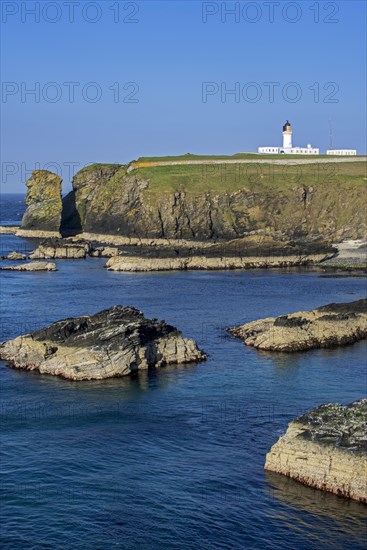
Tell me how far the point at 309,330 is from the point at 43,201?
11258 cm

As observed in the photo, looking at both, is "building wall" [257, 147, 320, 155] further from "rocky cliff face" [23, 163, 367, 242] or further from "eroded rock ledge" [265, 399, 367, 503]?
"eroded rock ledge" [265, 399, 367, 503]

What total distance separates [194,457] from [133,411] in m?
8.10

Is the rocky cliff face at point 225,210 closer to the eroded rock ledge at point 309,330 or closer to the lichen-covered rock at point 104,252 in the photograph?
the lichen-covered rock at point 104,252

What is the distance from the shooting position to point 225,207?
483 ft

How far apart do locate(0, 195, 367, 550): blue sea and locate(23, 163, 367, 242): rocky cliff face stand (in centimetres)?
7255

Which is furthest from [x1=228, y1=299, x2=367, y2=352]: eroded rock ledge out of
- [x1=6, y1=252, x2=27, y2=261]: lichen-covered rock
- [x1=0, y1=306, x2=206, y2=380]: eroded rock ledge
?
[x1=6, y1=252, x2=27, y2=261]: lichen-covered rock

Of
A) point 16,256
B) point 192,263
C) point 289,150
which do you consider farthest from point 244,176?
point 16,256

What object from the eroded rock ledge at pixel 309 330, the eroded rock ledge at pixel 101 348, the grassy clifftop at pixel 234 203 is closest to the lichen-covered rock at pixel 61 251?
the grassy clifftop at pixel 234 203

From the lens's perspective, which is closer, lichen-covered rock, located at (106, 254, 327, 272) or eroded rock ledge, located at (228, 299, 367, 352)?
eroded rock ledge, located at (228, 299, 367, 352)

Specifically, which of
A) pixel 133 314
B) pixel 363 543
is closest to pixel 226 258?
pixel 133 314

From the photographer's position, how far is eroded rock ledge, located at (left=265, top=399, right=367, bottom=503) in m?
32.9

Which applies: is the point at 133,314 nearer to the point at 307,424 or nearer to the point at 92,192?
the point at 307,424

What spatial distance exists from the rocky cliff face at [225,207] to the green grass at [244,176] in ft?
0.60

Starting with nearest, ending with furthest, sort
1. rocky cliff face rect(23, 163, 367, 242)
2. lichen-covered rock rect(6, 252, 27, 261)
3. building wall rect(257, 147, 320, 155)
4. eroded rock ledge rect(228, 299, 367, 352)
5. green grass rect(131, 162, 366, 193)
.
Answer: eroded rock ledge rect(228, 299, 367, 352), lichen-covered rock rect(6, 252, 27, 261), rocky cliff face rect(23, 163, 367, 242), green grass rect(131, 162, 366, 193), building wall rect(257, 147, 320, 155)
